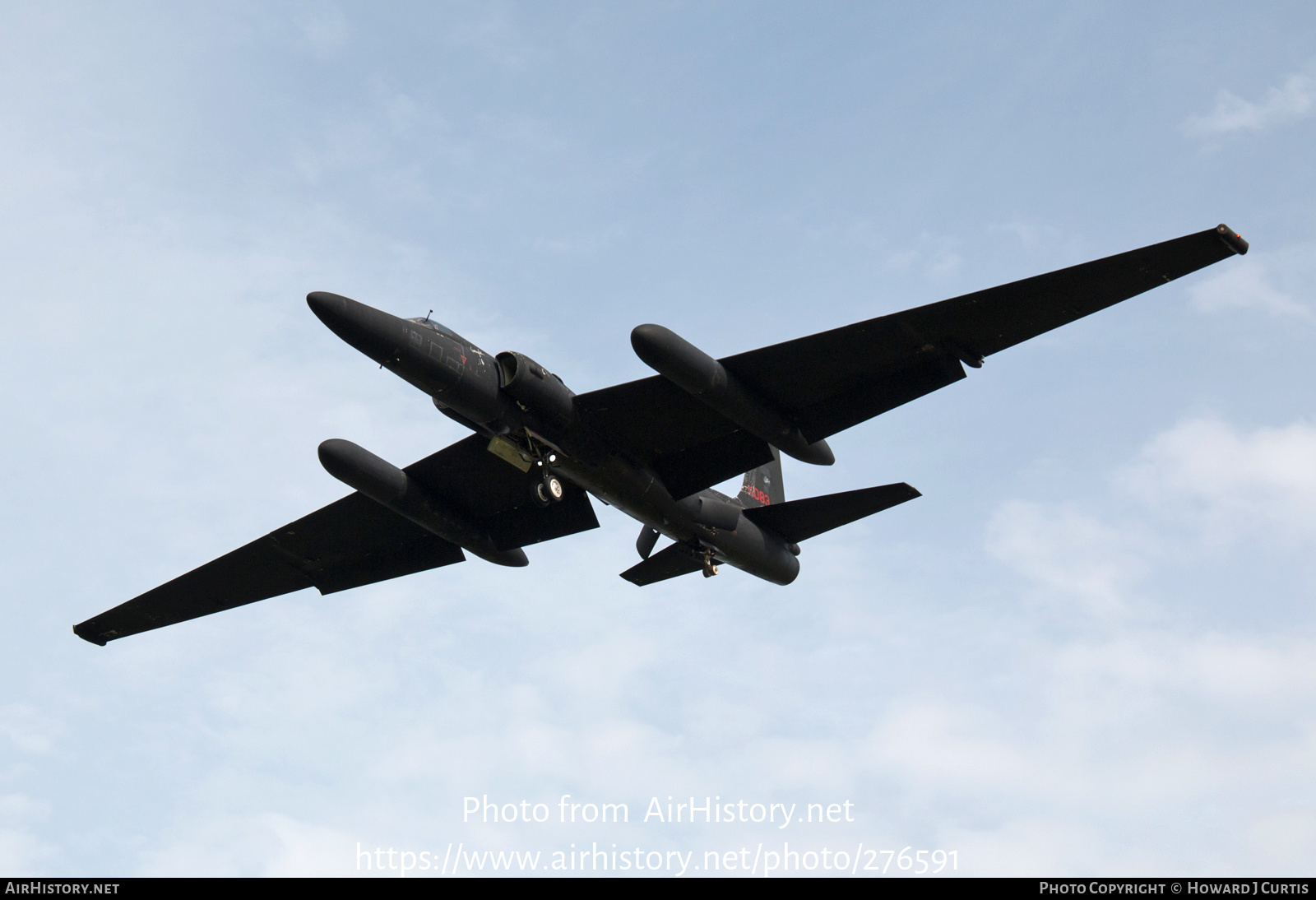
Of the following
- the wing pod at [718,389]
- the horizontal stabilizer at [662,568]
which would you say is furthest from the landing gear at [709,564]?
the wing pod at [718,389]

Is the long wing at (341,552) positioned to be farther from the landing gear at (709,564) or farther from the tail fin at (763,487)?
the tail fin at (763,487)

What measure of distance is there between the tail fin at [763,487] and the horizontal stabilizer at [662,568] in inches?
112

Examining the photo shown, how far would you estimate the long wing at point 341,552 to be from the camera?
89.3 feet

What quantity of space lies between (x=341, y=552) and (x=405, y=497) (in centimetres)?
429

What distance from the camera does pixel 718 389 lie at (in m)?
22.1

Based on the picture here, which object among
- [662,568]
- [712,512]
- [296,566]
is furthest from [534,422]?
[296,566]

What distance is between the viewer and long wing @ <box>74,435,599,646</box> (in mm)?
27219

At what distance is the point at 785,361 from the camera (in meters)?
22.6

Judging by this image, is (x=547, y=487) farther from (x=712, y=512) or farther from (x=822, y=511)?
(x=822, y=511)

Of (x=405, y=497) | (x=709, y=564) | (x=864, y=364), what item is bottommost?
(x=709, y=564)

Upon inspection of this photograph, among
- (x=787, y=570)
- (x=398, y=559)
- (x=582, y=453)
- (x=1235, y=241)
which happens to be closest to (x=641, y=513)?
(x=582, y=453)

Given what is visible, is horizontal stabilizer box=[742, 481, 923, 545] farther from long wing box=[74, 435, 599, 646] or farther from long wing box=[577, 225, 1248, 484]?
long wing box=[74, 435, 599, 646]

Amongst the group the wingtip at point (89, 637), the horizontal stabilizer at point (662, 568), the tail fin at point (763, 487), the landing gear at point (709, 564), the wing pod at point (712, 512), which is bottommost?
the wingtip at point (89, 637)
